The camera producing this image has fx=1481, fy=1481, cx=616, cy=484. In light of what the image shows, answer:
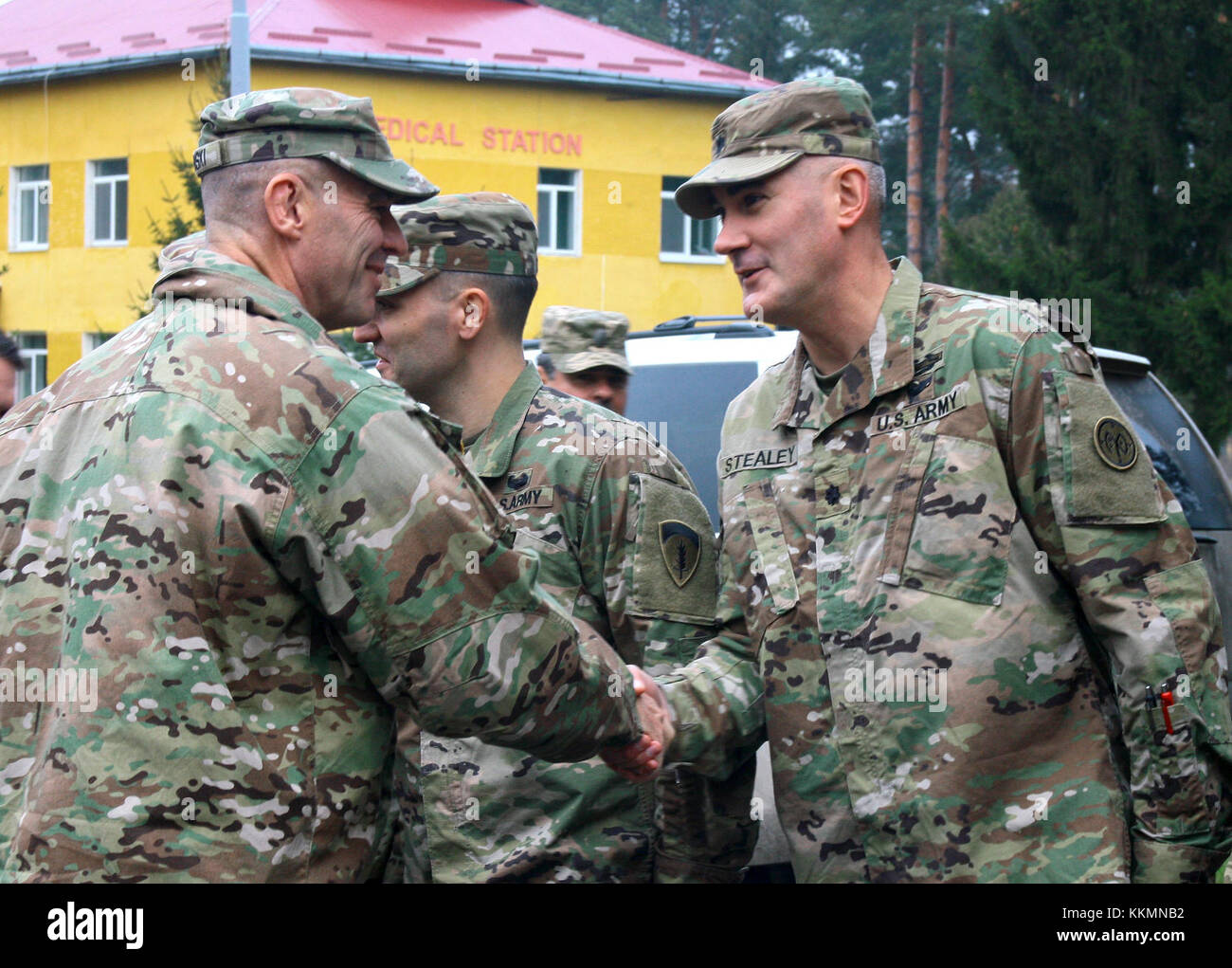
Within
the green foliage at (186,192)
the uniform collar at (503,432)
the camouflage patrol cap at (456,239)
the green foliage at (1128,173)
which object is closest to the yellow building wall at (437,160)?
the green foliage at (186,192)

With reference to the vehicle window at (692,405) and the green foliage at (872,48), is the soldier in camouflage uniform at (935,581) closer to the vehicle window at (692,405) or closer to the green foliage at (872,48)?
the vehicle window at (692,405)

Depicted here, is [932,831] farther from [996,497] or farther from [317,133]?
[317,133]

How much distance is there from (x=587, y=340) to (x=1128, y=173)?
966 centimetres

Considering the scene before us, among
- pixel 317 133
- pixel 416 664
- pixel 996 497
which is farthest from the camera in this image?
pixel 996 497

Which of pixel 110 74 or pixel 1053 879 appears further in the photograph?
pixel 110 74

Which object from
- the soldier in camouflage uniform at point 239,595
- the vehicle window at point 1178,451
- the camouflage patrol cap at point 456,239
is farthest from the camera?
the vehicle window at point 1178,451

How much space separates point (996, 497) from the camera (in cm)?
284

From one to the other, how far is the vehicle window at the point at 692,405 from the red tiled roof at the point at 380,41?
669 inches

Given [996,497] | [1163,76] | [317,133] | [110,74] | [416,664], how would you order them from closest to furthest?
[416,664] → [317,133] → [996,497] → [1163,76] → [110,74]

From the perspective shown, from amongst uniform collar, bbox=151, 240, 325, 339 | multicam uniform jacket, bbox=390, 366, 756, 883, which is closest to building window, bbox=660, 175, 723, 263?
multicam uniform jacket, bbox=390, 366, 756, 883

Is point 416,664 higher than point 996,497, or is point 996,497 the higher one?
point 996,497

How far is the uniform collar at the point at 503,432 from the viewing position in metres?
3.50
